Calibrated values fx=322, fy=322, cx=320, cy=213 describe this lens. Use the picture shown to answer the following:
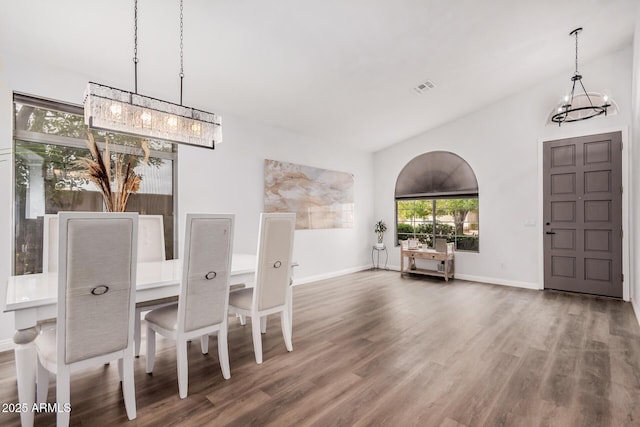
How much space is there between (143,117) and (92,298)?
5.03 ft

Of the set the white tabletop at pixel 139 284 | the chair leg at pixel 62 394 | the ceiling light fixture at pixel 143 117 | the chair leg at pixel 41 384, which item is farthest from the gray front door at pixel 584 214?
the chair leg at pixel 41 384

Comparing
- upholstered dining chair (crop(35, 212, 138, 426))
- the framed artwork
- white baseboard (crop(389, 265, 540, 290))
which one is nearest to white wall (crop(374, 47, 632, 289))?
white baseboard (crop(389, 265, 540, 290))

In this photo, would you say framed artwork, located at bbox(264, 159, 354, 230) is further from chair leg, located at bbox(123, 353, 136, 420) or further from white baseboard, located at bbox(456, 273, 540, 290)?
chair leg, located at bbox(123, 353, 136, 420)

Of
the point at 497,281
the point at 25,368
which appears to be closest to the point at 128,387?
the point at 25,368

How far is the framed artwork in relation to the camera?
5.20 metres

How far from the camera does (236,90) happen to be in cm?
406

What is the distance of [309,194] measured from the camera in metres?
5.80

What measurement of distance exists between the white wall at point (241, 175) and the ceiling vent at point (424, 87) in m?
2.01

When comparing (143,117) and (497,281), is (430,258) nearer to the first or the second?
(497,281)

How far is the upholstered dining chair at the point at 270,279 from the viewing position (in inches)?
102

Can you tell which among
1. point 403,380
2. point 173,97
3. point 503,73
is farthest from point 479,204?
point 173,97

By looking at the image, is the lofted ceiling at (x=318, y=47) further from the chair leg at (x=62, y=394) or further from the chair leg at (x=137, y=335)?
the chair leg at (x=62, y=394)

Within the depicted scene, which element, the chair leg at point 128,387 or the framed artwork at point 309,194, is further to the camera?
the framed artwork at point 309,194

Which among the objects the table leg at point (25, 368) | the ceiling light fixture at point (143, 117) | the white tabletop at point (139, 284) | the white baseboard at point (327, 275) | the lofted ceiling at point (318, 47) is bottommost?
the white baseboard at point (327, 275)
